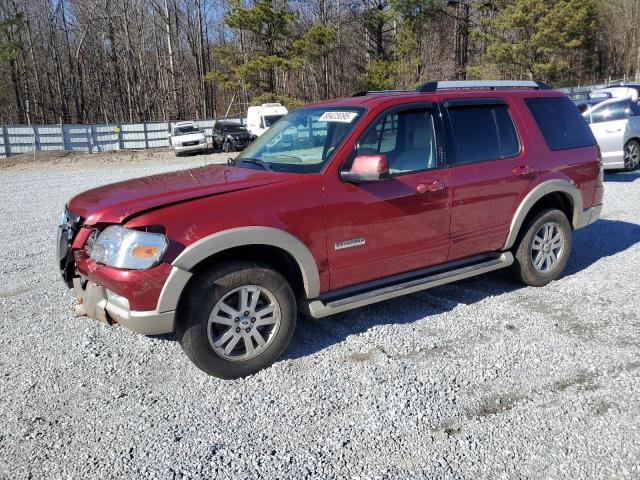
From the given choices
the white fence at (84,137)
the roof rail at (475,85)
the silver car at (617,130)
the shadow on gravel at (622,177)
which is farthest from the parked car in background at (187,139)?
the roof rail at (475,85)

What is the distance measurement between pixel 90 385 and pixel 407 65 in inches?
1468

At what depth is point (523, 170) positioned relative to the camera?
16.0 feet

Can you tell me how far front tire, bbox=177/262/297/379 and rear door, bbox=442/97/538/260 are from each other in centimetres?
171

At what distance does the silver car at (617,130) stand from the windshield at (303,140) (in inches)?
382

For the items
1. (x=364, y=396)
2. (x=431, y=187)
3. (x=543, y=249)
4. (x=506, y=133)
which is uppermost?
(x=506, y=133)

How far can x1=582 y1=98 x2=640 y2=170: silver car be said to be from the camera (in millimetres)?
11883

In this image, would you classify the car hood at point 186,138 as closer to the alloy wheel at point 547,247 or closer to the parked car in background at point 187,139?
the parked car in background at point 187,139

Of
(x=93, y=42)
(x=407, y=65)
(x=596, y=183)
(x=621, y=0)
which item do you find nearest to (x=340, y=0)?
(x=407, y=65)

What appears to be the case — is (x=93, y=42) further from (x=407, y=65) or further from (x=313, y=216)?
(x=313, y=216)

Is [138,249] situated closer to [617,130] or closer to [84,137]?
[617,130]

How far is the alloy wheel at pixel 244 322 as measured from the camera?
3.56 metres

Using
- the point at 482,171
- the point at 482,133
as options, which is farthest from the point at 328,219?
the point at 482,133

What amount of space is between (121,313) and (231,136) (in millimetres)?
24859

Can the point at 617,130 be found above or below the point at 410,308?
above
